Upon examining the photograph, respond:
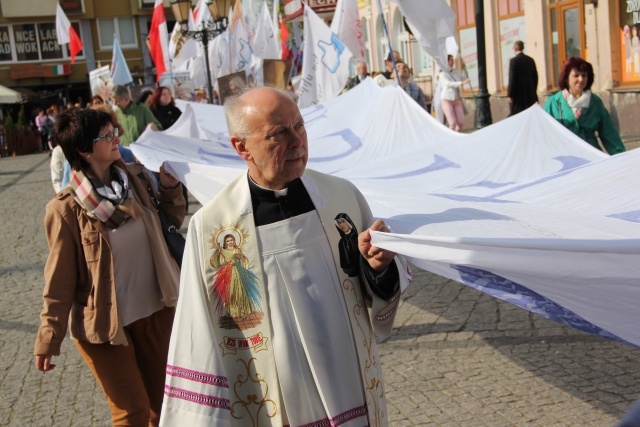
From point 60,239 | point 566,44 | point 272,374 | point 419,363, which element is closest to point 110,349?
point 60,239

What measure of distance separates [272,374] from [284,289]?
264 mm

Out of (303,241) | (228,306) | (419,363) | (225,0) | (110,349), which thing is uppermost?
(225,0)

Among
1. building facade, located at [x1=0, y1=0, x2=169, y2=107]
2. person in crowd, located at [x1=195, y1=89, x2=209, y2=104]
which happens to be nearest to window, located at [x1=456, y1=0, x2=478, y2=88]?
person in crowd, located at [x1=195, y1=89, x2=209, y2=104]

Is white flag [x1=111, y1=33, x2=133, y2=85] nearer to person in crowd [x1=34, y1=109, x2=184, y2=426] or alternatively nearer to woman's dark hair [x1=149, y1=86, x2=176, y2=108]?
woman's dark hair [x1=149, y1=86, x2=176, y2=108]

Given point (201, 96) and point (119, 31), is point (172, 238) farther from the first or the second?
point (119, 31)

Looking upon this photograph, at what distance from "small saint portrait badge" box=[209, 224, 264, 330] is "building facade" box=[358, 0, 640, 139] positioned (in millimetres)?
13321

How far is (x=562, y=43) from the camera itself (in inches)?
739

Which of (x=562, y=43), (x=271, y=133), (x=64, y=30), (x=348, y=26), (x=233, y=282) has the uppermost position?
(x=64, y=30)

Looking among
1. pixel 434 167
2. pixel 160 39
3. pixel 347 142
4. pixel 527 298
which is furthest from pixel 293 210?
pixel 160 39

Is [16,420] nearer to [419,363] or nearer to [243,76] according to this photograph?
[419,363]

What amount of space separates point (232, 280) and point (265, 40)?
57.3ft

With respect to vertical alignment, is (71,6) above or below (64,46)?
above

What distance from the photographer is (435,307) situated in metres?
6.86

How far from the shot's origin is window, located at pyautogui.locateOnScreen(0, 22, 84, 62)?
173 ft
